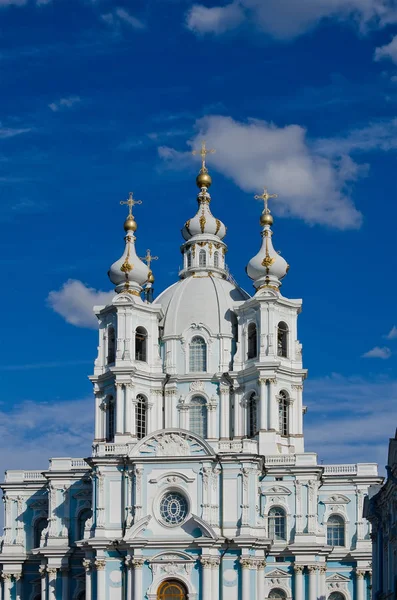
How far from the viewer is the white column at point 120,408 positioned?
69.6 metres

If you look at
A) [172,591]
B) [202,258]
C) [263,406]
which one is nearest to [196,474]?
[172,591]

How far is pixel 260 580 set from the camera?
63344 millimetres

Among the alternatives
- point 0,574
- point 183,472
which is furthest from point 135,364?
point 0,574

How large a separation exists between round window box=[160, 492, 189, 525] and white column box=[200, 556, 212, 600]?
97.5 inches

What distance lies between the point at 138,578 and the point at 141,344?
15527 mm

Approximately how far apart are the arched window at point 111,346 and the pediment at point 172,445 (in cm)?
884

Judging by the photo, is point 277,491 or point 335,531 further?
point 335,531

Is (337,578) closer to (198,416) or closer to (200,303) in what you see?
(198,416)

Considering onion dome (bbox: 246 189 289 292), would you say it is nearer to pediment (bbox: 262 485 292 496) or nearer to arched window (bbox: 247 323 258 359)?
arched window (bbox: 247 323 258 359)

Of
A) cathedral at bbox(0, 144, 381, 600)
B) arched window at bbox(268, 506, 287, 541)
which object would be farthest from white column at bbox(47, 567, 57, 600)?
arched window at bbox(268, 506, 287, 541)

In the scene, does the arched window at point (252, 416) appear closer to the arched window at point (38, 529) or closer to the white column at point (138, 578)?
the white column at point (138, 578)

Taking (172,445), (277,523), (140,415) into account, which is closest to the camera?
(172,445)

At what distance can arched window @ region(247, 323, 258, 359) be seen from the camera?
236 feet

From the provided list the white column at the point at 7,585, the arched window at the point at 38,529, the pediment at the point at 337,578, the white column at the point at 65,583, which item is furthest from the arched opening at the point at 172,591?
the white column at the point at 7,585
